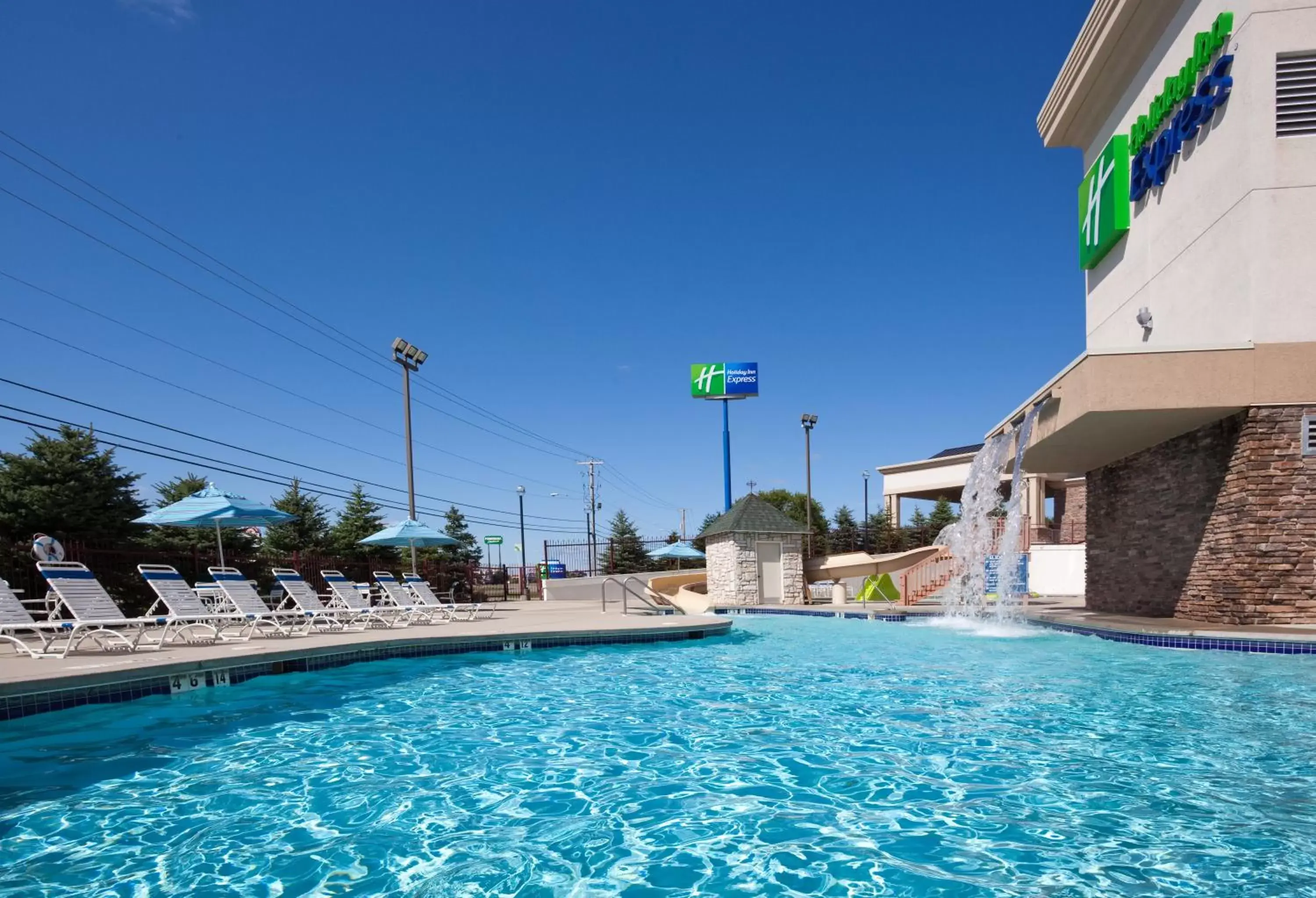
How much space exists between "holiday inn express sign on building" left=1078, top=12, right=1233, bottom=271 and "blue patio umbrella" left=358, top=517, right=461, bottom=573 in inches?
616

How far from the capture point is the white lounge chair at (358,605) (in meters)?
12.5

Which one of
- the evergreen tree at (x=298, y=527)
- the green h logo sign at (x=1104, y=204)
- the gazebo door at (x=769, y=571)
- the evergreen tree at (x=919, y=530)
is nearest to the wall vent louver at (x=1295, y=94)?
the green h logo sign at (x=1104, y=204)

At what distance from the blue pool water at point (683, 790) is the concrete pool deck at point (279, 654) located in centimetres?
23

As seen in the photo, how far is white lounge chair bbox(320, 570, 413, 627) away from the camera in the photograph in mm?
12484

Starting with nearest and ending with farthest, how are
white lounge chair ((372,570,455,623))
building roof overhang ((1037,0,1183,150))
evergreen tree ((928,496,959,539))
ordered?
building roof overhang ((1037,0,1183,150))
white lounge chair ((372,570,455,623))
evergreen tree ((928,496,959,539))

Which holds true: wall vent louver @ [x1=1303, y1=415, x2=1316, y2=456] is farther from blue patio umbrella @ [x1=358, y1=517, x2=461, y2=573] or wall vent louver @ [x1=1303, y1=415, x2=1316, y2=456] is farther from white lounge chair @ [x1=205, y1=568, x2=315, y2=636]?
blue patio umbrella @ [x1=358, y1=517, x2=461, y2=573]

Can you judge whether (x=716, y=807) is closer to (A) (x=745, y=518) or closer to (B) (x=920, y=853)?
(B) (x=920, y=853)

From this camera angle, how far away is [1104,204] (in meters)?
15.3

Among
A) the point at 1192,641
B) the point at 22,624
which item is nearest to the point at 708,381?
the point at 1192,641

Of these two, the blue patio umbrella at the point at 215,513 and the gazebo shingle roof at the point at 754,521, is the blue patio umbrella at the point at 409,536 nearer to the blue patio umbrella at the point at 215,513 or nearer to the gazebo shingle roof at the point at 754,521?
the blue patio umbrella at the point at 215,513

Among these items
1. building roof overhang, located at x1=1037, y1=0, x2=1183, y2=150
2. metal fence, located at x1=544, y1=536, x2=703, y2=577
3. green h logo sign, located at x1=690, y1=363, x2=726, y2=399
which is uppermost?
building roof overhang, located at x1=1037, y1=0, x2=1183, y2=150

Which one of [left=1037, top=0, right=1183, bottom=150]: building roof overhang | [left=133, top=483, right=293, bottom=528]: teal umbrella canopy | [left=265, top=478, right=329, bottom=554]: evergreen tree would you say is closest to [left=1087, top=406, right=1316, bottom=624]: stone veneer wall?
[left=1037, top=0, right=1183, bottom=150]: building roof overhang

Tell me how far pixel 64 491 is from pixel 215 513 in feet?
25.8

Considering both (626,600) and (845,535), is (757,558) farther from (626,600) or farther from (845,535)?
(845,535)
